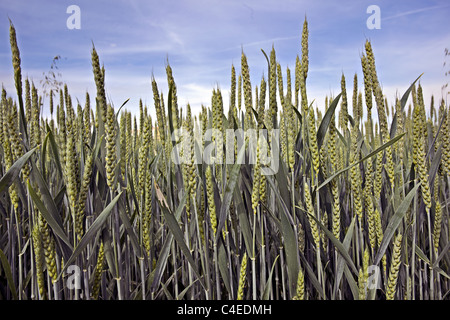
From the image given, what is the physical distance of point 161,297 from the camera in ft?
3.78

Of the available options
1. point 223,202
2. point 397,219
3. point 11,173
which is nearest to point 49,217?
point 11,173

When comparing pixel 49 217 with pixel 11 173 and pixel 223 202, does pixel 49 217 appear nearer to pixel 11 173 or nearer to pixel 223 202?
pixel 11 173

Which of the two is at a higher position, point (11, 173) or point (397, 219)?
point (11, 173)

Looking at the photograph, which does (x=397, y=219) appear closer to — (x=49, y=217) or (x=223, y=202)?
(x=223, y=202)

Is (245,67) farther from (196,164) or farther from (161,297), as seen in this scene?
(161,297)

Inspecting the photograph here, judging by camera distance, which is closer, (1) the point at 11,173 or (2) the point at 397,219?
(1) the point at 11,173

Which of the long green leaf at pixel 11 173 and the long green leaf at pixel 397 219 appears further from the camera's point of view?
the long green leaf at pixel 397 219

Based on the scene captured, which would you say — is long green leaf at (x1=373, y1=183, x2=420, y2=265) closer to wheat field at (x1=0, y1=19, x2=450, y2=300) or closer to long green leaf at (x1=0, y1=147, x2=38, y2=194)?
wheat field at (x1=0, y1=19, x2=450, y2=300)

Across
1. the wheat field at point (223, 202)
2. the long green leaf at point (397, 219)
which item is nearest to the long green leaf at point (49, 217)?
the wheat field at point (223, 202)

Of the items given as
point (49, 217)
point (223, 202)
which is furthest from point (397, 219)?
point (49, 217)

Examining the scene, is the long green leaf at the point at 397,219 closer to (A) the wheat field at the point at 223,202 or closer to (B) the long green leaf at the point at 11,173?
(A) the wheat field at the point at 223,202

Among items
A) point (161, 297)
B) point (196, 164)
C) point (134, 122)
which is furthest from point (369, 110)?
point (134, 122)

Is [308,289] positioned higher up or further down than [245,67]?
further down
